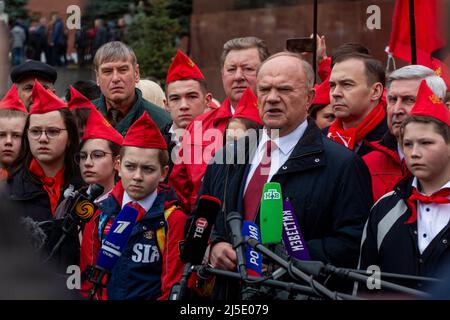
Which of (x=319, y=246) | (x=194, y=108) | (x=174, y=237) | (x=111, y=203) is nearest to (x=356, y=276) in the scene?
(x=319, y=246)

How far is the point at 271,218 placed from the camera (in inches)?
161

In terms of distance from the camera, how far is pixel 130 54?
26.1 ft

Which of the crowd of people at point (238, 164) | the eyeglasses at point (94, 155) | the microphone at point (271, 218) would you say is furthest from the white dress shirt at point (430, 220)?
the eyeglasses at point (94, 155)

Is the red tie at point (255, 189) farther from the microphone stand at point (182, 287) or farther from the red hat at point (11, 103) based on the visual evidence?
the red hat at point (11, 103)

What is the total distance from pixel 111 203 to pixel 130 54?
2144mm

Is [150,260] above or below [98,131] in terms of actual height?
below

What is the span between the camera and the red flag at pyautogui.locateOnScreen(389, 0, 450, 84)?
25.4 feet

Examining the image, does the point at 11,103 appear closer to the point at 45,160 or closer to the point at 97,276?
the point at 45,160

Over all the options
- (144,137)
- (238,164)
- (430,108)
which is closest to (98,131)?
(144,137)

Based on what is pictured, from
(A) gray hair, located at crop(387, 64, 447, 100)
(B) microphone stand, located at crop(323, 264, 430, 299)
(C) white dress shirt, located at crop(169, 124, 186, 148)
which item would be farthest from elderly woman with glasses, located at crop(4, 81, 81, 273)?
(B) microphone stand, located at crop(323, 264, 430, 299)

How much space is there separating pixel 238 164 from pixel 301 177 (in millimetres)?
417
